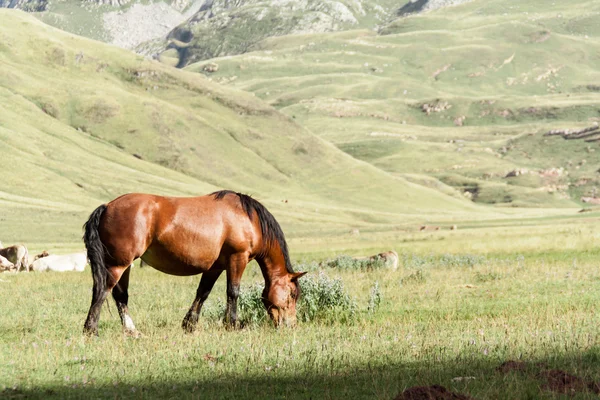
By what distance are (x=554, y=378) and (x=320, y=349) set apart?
4.04 m

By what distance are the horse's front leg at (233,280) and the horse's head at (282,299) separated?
0.72m

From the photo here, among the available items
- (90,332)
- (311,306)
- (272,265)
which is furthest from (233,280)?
(90,332)

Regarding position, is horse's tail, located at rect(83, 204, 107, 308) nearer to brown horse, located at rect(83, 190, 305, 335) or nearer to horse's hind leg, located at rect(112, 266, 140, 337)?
brown horse, located at rect(83, 190, 305, 335)

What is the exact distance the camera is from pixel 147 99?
6201 inches

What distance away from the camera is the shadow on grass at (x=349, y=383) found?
30.8 feet

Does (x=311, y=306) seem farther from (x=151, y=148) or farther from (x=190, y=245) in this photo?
(x=151, y=148)

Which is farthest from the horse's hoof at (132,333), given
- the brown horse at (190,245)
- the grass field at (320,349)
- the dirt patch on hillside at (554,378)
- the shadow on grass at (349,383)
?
the dirt patch on hillside at (554,378)

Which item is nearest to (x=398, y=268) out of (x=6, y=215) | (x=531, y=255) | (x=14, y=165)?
(x=531, y=255)

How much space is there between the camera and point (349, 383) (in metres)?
10.2

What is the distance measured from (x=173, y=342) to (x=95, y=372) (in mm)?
2448

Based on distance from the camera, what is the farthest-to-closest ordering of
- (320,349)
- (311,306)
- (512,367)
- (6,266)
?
(6,266) < (311,306) < (320,349) < (512,367)

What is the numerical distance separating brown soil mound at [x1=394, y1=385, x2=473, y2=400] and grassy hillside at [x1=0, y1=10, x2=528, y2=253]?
252ft

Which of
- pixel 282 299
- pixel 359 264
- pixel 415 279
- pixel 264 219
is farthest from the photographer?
pixel 359 264

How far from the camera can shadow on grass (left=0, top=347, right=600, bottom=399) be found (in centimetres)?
940
